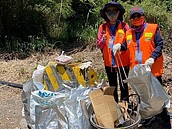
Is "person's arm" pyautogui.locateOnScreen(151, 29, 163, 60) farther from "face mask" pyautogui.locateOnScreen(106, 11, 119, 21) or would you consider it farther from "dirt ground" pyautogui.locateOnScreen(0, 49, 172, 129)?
"dirt ground" pyautogui.locateOnScreen(0, 49, 172, 129)

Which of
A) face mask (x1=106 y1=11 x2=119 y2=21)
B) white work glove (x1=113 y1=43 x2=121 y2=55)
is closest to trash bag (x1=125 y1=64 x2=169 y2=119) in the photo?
white work glove (x1=113 y1=43 x2=121 y2=55)

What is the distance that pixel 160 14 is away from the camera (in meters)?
7.88

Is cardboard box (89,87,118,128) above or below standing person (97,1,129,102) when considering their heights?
below

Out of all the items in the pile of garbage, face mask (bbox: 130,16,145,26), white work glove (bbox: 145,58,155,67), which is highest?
face mask (bbox: 130,16,145,26)

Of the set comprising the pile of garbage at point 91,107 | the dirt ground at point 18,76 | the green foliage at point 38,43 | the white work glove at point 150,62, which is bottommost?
the dirt ground at point 18,76

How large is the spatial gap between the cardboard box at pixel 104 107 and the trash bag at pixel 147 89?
30cm

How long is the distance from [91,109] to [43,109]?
20.6 inches

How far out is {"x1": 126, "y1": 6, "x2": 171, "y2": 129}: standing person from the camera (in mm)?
4230

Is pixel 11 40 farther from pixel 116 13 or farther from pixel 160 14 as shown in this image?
pixel 116 13

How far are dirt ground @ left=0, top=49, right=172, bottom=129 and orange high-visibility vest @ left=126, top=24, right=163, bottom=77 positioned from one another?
4.55ft

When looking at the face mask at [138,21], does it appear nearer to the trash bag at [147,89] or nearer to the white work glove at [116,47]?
the white work glove at [116,47]

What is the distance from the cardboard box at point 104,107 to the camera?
3834 mm

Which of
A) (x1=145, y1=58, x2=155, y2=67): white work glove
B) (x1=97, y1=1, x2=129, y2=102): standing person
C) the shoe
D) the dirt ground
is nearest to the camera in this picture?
(x1=145, y1=58, x2=155, y2=67): white work glove

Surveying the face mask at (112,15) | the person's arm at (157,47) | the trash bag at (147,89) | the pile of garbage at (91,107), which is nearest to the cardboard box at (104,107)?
the pile of garbage at (91,107)
